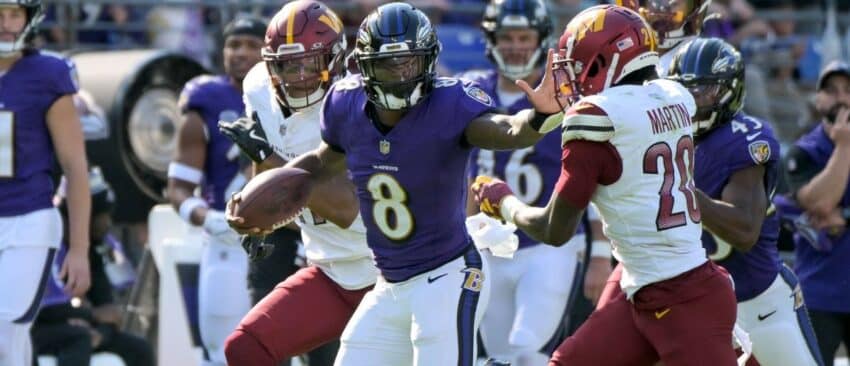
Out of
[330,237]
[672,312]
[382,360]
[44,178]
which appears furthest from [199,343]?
[672,312]

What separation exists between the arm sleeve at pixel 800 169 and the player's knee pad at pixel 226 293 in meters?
2.42

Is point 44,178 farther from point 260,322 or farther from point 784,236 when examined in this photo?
point 784,236

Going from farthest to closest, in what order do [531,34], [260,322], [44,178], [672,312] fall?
[531,34] < [44,178] < [260,322] < [672,312]

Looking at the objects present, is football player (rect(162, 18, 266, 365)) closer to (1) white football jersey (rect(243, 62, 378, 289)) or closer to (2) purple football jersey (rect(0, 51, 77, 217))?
(2) purple football jersey (rect(0, 51, 77, 217))

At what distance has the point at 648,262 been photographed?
520cm

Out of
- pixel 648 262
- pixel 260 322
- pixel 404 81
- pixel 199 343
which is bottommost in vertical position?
pixel 199 343

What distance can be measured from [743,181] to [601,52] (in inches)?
34.0

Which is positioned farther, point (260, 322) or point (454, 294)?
point (260, 322)

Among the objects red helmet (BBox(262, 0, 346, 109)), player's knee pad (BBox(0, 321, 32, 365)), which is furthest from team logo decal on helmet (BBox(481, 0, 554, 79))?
player's knee pad (BBox(0, 321, 32, 365))

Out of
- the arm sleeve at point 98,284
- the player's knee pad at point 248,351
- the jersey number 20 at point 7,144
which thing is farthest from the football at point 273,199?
the arm sleeve at point 98,284

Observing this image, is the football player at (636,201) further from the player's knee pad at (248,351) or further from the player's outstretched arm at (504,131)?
the player's knee pad at (248,351)

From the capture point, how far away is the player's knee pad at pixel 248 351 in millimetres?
5617

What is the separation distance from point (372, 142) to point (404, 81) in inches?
9.2

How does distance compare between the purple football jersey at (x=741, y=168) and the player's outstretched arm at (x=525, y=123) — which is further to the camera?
the purple football jersey at (x=741, y=168)
